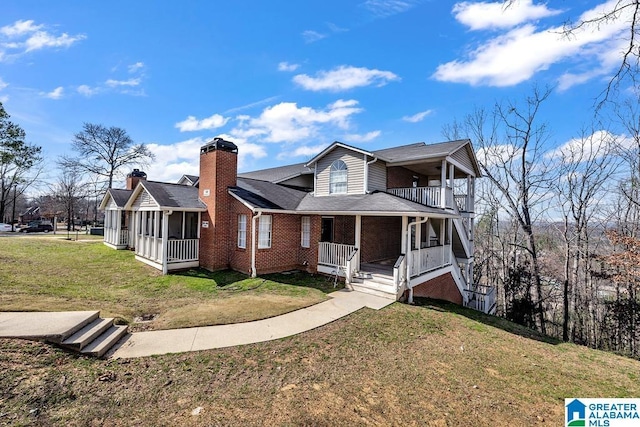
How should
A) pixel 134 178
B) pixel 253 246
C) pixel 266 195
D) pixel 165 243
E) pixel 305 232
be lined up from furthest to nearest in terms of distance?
pixel 134 178 < pixel 266 195 < pixel 305 232 < pixel 165 243 < pixel 253 246

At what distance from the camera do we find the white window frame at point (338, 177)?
47.6ft

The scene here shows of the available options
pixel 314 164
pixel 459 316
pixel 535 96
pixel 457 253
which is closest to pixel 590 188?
pixel 535 96

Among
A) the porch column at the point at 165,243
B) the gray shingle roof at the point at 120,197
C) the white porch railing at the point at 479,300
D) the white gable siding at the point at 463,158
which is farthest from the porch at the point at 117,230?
the white porch railing at the point at 479,300

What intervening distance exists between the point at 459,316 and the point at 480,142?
18906 mm

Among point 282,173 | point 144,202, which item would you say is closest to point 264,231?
point 144,202

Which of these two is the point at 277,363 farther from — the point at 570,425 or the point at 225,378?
the point at 570,425

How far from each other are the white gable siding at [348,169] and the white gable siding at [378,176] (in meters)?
0.48

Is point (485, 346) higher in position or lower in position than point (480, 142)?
lower

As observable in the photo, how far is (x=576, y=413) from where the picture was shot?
4.77 meters

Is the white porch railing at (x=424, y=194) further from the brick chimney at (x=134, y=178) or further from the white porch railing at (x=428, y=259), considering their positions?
the brick chimney at (x=134, y=178)

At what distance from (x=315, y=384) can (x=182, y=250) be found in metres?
11.0

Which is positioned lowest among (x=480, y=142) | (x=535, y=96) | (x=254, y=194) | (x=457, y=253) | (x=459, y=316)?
(x=459, y=316)

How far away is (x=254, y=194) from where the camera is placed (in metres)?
13.8

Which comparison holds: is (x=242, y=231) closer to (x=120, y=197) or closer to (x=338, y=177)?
(x=338, y=177)
